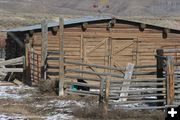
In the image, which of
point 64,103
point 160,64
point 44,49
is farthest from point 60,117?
point 44,49

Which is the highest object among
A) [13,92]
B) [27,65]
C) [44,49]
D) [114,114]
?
[44,49]

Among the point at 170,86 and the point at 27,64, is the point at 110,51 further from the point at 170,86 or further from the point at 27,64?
the point at 170,86

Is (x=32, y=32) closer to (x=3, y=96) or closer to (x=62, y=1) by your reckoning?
(x=3, y=96)

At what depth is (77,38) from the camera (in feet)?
72.7

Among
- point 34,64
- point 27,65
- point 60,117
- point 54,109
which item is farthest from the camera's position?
point 27,65

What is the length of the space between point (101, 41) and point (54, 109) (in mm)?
8995

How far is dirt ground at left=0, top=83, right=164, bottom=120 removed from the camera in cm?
1264

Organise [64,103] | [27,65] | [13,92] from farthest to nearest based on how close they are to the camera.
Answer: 1. [27,65]
2. [13,92]
3. [64,103]

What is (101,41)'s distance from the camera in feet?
73.7

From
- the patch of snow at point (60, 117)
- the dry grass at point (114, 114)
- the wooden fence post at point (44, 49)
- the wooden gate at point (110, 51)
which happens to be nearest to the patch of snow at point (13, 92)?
the wooden fence post at point (44, 49)

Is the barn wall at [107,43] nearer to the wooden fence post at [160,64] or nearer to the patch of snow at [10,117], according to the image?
the wooden fence post at [160,64]

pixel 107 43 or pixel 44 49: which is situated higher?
pixel 107 43

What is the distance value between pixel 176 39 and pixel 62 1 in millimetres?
173320

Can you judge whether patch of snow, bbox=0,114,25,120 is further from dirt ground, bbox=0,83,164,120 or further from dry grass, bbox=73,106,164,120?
dry grass, bbox=73,106,164,120
